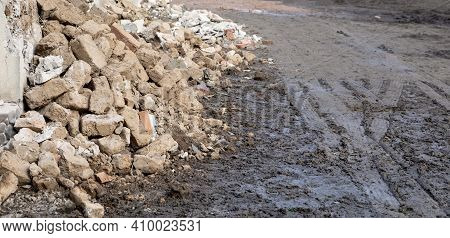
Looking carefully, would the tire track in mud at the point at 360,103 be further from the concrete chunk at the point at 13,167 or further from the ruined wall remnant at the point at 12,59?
the ruined wall remnant at the point at 12,59

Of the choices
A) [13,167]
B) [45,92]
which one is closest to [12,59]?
[45,92]

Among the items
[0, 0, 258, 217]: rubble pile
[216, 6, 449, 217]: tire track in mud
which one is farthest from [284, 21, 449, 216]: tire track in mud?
[0, 0, 258, 217]: rubble pile

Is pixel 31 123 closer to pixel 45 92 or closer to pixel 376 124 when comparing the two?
pixel 45 92

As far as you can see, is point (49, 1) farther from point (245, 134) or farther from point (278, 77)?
point (278, 77)

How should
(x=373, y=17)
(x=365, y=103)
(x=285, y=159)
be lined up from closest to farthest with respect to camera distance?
1. (x=285, y=159)
2. (x=365, y=103)
3. (x=373, y=17)

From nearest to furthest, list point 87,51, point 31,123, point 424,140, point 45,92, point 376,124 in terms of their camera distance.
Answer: point 31,123 < point 45,92 < point 87,51 < point 424,140 < point 376,124

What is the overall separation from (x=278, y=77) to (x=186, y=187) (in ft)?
15.8

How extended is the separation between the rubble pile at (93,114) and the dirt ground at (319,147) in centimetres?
17

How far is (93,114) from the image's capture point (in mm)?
5668

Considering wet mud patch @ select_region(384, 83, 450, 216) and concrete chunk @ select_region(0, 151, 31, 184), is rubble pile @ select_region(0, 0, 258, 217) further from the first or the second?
wet mud patch @ select_region(384, 83, 450, 216)

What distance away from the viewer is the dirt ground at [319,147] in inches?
191

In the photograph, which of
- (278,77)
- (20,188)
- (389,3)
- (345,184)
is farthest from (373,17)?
(20,188)

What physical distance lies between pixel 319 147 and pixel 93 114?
264cm
